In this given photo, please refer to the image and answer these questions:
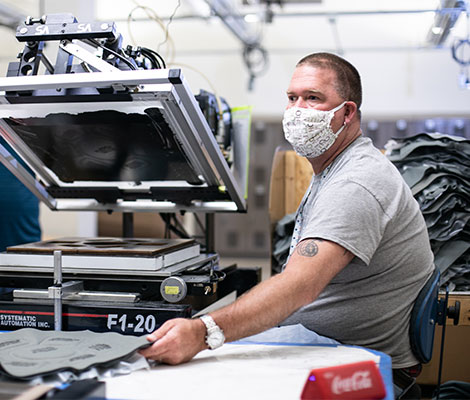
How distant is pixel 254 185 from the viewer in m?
7.16

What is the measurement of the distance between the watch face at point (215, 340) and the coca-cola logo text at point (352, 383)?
1.01 feet

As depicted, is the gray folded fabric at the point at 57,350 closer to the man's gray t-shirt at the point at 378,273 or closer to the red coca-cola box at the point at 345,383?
the red coca-cola box at the point at 345,383

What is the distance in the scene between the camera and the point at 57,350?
1.11 m

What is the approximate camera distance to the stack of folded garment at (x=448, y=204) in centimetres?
224

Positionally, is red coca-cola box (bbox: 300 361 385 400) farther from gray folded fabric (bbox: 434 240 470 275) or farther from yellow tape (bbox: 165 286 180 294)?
gray folded fabric (bbox: 434 240 470 275)

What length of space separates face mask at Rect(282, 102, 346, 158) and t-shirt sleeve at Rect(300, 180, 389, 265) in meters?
0.25

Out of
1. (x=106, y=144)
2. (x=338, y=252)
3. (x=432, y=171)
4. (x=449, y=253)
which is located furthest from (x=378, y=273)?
(x=432, y=171)

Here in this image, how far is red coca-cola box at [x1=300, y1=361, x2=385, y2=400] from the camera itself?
2.95 feet

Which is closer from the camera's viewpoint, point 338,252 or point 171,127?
point 338,252

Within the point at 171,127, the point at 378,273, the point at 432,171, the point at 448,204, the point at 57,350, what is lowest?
the point at 57,350

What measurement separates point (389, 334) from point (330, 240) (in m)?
0.35

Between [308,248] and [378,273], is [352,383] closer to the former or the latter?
[308,248]

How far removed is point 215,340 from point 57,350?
320 millimetres

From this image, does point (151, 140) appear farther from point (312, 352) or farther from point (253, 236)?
point (253, 236)
